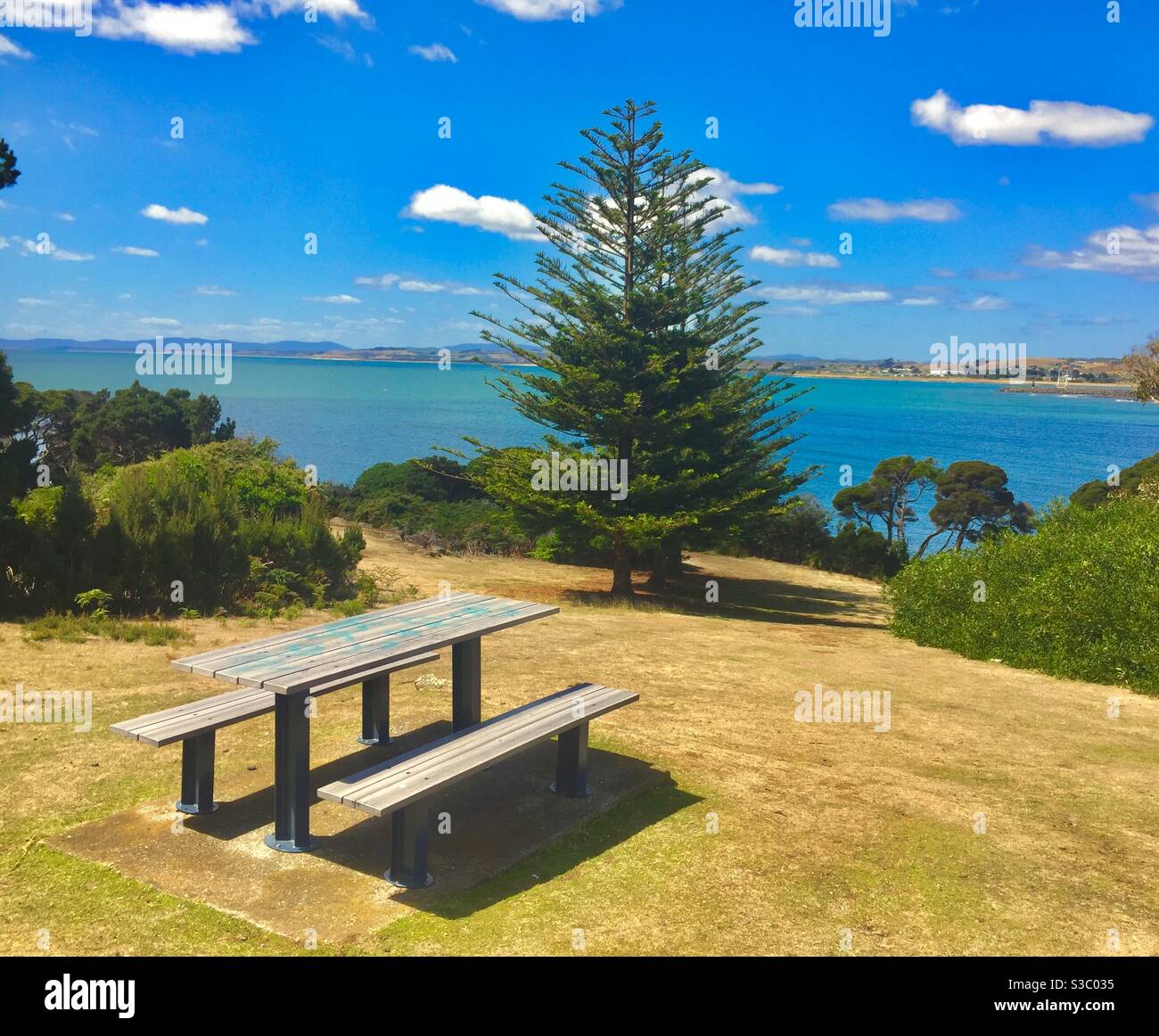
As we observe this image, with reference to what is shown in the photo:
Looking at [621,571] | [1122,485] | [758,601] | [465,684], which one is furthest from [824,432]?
[465,684]

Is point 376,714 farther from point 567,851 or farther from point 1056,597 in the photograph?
point 1056,597

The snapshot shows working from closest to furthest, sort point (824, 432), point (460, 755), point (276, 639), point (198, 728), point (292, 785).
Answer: point (460, 755) < point (292, 785) < point (198, 728) < point (276, 639) < point (824, 432)

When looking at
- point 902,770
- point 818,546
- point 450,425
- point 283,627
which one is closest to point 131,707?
point 283,627

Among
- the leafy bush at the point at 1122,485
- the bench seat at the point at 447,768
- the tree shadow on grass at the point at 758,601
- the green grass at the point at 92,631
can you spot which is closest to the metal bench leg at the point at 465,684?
the bench seat at the point at 447,768

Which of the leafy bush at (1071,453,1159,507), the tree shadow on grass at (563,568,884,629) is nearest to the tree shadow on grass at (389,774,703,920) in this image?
the tree shadow on grass at (563,568,884,629)

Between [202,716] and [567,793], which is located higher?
[202,716]

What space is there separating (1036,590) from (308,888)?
8.82m

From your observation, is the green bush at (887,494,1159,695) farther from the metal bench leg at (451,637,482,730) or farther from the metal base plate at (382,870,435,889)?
the metal base plate at (382,870,435,889)

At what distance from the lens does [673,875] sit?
15.4 ft

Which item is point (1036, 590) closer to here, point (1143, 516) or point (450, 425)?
point (1143, 516)

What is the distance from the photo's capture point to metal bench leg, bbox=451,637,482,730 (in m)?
6.40

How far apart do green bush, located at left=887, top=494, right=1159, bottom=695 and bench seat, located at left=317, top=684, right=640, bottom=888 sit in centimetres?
633

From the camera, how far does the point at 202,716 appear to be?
5.32 m

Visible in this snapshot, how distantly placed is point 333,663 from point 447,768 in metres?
0.86
